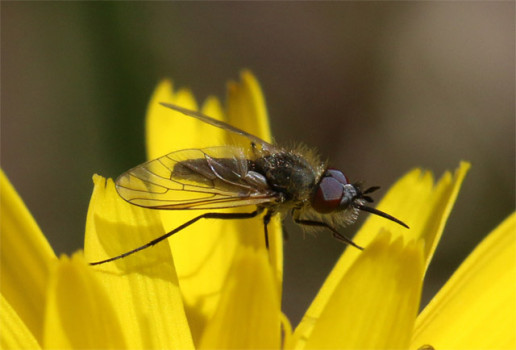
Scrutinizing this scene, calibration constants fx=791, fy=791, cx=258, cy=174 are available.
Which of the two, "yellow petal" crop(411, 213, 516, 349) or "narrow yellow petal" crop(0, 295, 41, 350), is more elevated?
"yellow petal" crop(411, 213, 516, 349)

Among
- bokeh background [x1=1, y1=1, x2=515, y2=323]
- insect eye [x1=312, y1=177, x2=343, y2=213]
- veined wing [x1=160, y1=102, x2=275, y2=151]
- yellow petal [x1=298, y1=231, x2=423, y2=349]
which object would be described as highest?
yellow petal [x1=298, y1=231, x2=423, y2=349]

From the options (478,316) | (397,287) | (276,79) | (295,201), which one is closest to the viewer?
(397,287)

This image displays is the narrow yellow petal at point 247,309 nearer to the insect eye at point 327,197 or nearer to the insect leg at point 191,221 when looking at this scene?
the insect leg at point 191,221

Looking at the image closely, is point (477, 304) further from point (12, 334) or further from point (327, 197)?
point (12, 334)

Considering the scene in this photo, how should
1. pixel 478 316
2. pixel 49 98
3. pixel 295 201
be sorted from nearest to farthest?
pixel 478 316 → pixel 295 201 → pixel 49 98

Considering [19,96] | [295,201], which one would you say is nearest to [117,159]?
[295,201]

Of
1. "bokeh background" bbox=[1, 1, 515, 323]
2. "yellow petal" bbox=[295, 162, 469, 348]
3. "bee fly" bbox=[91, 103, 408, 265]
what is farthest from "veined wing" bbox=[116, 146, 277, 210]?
"bokeh background" bbox=[1, 1, 515, 323]

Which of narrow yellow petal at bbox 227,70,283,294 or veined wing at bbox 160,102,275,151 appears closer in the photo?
veined wing at bbox 160,102,275,151

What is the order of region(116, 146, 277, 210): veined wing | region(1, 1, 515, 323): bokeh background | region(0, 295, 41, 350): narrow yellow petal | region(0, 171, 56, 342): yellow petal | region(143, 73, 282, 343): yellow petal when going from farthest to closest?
1. region(1, 1, 515, 323): bokeh background
2. region(143, 73, 282, 343): yellow petal
3. region(116, 146, 277, 210): veined wing
4. region(0, 171, 56, 342): yellow petal
5. region(0, 295, 41, 350): narrow yellow petal

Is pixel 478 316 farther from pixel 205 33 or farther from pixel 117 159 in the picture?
pixel 205 33

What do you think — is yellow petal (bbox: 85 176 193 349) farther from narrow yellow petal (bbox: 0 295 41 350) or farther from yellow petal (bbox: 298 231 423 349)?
yellow petal (bbox: 298 231 423 349)
